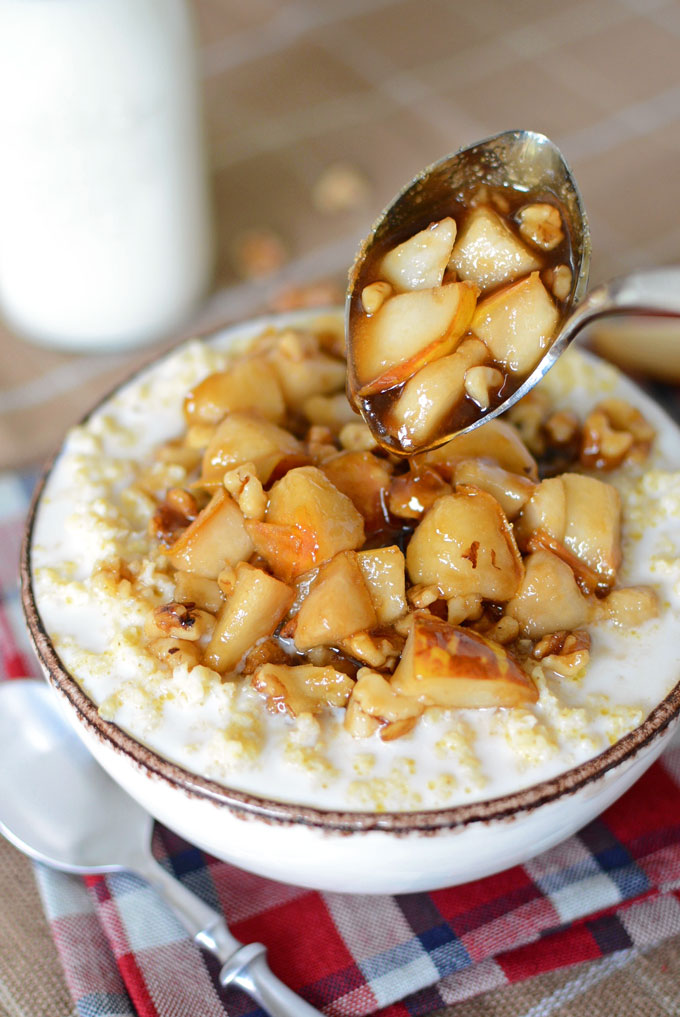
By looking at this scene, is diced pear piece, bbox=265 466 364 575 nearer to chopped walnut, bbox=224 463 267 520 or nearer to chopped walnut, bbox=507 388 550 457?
chopped walnut, bbox=224 463 267 520

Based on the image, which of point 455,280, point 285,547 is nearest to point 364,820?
point 285,547

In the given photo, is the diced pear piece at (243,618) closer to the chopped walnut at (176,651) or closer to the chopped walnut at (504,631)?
the chopped walnut at (176,651)

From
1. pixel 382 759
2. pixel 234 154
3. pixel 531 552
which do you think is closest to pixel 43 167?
pixel 234 154

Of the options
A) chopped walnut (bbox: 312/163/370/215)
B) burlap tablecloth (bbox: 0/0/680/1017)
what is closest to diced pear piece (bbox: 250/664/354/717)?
burlap tablecloth (bbox: 0/0/680/1017)

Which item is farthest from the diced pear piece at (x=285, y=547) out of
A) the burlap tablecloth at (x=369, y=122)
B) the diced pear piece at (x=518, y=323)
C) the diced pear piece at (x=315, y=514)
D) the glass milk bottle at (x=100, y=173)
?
the glass milk bottle at (x=100, y=173)

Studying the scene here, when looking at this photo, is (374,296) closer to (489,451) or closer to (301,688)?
(489,451)

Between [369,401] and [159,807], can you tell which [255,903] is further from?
[369,401]
